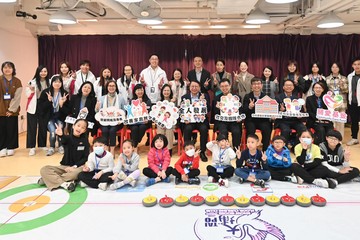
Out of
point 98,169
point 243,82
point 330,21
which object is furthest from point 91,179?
point 330,21

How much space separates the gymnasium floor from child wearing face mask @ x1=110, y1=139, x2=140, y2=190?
0.11 m

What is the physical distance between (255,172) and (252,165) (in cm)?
10

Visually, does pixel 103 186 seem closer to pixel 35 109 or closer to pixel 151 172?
pixel 151 172

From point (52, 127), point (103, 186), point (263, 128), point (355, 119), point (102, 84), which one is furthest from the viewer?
point (355, 119)

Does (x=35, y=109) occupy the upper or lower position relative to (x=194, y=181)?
upper

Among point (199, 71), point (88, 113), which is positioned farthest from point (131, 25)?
point (88, 113)

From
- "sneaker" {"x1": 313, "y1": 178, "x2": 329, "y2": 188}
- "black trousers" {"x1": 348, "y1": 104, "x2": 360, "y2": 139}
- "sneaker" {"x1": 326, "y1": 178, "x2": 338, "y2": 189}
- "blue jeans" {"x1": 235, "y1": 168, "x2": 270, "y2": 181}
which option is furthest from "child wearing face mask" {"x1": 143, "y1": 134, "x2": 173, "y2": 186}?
"black trousers" {"x1": 348, "y1": 104, "x2": 360, "y2": 139}

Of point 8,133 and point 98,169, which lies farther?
point 8,133

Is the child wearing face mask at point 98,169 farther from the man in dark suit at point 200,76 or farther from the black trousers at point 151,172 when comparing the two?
the man in dark suit at point 200,76

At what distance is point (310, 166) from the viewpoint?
3943 millimetres

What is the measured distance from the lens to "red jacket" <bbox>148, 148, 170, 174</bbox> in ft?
13.2

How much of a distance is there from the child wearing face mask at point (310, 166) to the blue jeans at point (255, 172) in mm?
360

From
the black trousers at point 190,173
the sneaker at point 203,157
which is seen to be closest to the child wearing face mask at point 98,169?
the black trousers at point 190,173

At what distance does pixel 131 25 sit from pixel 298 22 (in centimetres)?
412
